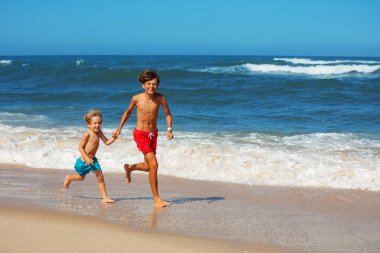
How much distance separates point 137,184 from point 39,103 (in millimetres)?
10959

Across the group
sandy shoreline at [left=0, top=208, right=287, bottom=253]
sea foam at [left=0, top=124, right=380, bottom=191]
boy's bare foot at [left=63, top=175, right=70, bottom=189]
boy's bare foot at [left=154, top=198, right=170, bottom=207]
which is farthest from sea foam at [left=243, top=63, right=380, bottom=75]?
sandy shoreline at [left=0, top=208, right=287, bottom=253]

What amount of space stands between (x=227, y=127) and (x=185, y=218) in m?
6.50

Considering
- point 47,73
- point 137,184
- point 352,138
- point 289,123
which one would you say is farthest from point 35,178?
point 47,73

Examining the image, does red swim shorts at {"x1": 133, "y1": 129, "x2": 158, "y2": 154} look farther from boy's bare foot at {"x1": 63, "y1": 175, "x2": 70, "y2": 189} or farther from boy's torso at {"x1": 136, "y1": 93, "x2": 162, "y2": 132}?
boy's bare foot at {"x1": 63, "y1": 175, "x2": 70, "y2": 189}

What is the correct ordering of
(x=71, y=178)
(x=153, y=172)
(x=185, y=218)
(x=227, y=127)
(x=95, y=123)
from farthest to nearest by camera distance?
(x=227, y=127)
(x=71, y=178)
(x=95, y=123)
(x=153, y=172)
(x=185, y=218)

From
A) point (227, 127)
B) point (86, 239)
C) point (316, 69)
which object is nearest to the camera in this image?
point (86, 239)

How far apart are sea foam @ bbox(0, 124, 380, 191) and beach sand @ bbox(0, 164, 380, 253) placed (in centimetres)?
46

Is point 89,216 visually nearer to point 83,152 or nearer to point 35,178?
point 83,152

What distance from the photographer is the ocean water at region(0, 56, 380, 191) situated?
288 inches

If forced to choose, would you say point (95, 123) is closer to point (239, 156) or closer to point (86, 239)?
point (86, 239)

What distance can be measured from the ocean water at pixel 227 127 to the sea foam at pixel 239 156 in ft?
0.05

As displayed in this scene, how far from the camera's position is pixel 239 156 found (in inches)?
309

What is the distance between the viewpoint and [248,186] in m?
6.59

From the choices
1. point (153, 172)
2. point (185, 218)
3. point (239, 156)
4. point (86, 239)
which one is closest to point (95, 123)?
point (153, 172)
